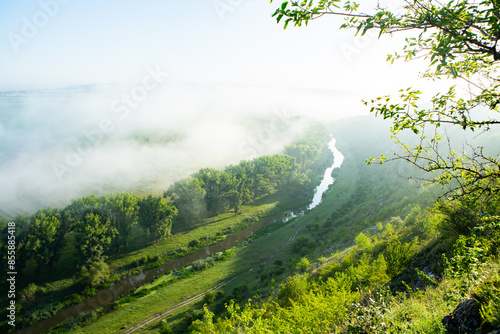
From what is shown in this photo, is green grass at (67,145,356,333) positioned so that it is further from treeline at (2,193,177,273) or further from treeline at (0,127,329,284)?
treeline at (2,193,177,273)

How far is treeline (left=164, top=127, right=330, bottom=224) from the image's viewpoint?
6352 centimetres

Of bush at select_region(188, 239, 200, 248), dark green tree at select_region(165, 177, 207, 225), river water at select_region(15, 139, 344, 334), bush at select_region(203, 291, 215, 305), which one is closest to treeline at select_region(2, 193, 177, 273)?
dark green tree at select_region(165, 177, 207, 225)

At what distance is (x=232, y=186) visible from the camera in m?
71.2

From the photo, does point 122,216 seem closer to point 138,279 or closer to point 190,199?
point 138,279

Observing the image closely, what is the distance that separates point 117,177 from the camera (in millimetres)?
109500

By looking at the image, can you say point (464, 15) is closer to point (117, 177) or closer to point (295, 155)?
point (295, 155)

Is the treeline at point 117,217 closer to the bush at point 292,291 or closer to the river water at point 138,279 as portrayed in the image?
the river water at point 138,279

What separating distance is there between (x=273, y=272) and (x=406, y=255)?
76.8 ft

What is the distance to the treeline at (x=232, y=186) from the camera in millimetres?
63522

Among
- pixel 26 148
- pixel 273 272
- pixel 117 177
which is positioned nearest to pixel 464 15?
pixel 273 272

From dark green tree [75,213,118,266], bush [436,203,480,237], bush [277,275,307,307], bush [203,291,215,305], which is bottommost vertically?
bush [203,291,215,305]

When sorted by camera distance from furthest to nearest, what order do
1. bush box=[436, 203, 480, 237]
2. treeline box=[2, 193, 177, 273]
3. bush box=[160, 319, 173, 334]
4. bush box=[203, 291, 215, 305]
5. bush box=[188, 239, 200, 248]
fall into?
bush box=[188, 239, 200, 248] → treeline box=[2, 193, 177, 273] → bush box=[203, 291, 215, 305] → bush box=[160, 319, 173, 334] → bush box=[436, 203, 480, 237]

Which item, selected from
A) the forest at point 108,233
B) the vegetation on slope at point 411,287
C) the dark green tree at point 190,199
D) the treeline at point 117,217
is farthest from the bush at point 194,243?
the vegetation on slope at point 411,287

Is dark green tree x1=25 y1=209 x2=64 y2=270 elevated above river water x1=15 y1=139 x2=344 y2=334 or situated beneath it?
elevated above
